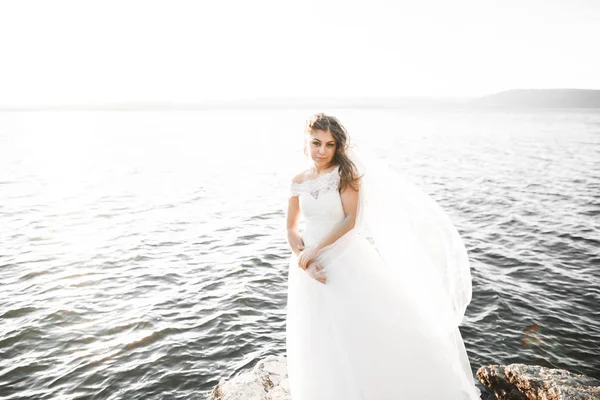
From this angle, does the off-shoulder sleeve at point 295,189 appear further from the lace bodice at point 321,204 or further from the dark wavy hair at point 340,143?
the dark wavy hair at point 340,143

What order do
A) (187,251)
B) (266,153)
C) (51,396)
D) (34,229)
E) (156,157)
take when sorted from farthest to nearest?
(266,153), (156,157), (34,229), (187,251), (51,396)

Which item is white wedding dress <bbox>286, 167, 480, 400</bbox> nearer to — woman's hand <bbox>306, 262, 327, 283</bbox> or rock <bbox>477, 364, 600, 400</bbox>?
woman's hand <bbox>306, 262, 327, 283</bbox>

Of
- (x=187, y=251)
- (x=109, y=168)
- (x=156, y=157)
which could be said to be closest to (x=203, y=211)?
(x=187, y=251)

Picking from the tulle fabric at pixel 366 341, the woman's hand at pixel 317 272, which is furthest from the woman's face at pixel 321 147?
the woman's hand at pixel 317 272

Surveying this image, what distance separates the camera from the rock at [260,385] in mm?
6727

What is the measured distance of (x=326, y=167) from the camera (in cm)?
530

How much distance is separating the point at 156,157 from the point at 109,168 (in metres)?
10.2

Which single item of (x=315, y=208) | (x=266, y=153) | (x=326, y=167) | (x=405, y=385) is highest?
(x=326, y=167)

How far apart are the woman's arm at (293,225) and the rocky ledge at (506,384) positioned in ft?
8.88

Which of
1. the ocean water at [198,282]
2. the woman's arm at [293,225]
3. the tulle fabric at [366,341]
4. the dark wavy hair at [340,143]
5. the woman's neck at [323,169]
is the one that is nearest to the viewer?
the tulle fabric at [366,341]

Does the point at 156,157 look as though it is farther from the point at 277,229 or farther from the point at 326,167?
the point at 326,167

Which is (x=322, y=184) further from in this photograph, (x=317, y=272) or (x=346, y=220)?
(x=317, y=272)

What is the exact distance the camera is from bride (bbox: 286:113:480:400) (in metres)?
5.04

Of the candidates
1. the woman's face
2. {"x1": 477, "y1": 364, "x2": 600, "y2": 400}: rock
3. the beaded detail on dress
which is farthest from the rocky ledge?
the woman's face
